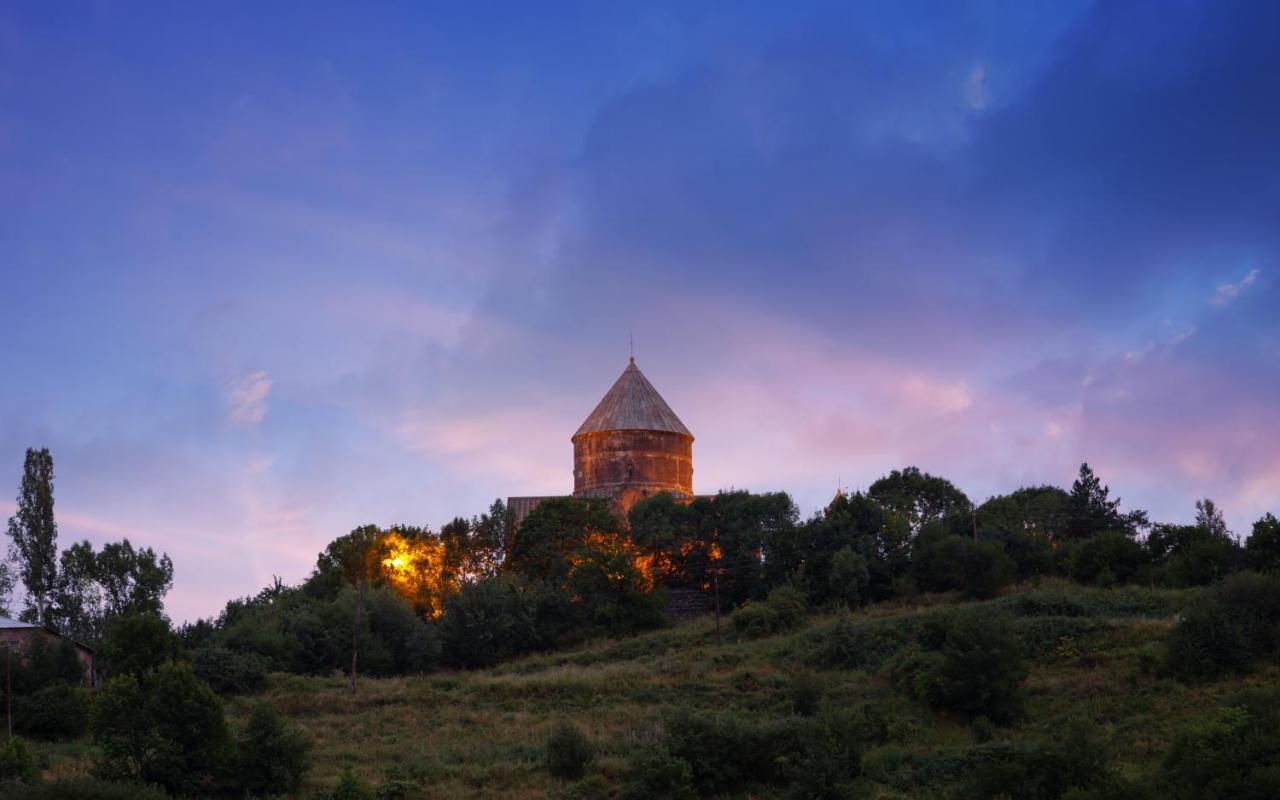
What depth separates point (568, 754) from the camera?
27328 mm

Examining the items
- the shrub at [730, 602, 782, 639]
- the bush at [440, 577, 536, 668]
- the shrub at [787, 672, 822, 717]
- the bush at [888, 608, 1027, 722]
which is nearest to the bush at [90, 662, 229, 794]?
the shrub at [787, 672, 822, 717]

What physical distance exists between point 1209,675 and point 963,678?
19.4ft

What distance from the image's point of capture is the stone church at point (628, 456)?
195 ft

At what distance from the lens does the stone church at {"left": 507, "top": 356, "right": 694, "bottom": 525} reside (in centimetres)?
5950

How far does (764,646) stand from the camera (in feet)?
129

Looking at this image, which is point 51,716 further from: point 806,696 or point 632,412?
point 632,412

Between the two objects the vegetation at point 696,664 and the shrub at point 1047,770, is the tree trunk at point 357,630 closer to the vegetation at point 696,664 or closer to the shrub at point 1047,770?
the vegetation at point 696,664

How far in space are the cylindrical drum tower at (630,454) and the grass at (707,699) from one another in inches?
627

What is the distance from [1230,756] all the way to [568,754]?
13.7 m

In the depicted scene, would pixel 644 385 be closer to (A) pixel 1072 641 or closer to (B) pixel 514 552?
(B) pixel 514 552

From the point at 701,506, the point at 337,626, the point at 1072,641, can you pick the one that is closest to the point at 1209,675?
the point at 1072,641

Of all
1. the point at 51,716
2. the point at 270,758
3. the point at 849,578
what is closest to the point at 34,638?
the point at 51,716

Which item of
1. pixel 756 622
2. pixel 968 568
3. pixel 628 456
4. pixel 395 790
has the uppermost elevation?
pixel 628 456

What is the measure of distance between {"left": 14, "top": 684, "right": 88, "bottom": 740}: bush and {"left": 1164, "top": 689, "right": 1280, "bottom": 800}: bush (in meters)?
28.0
